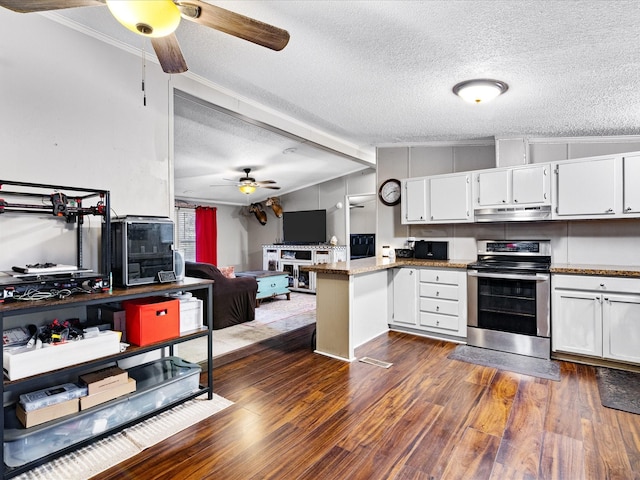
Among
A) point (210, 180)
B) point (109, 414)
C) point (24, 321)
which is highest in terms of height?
point (210, 180)

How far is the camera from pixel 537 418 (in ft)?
7.64

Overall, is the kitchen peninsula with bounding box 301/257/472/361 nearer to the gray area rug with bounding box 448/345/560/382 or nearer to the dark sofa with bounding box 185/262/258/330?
the gray area rug with bounding box 448/345/560/382

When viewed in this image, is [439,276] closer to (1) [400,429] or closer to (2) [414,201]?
(2) [414,201]

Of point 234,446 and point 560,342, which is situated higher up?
point 560,342

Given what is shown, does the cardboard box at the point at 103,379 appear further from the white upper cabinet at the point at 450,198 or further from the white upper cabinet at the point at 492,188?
the white upper cabinet at the point at 492,188

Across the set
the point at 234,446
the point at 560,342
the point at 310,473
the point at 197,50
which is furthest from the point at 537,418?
the point at 197,50

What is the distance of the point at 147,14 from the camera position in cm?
133

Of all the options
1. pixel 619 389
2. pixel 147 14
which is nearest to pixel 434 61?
pixel 147 14

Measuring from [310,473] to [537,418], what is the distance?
158cm

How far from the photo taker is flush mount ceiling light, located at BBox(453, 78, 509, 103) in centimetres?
271

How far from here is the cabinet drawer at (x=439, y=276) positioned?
12.7 feet

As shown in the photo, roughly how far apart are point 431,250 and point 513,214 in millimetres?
1066

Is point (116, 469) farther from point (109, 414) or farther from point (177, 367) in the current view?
point (177, 367)

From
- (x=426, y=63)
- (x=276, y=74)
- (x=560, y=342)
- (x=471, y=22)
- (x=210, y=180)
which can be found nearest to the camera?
(x=471, y=22)
